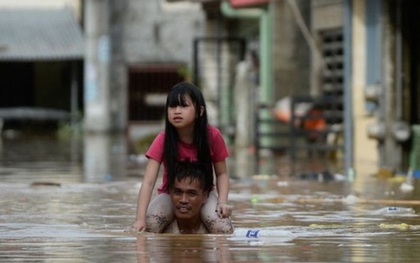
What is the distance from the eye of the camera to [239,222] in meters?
12.4

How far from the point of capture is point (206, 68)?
43.4 metres

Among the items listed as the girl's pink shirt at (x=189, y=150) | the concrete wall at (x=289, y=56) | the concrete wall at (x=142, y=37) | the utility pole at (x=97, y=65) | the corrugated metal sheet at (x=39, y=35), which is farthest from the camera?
the corrugated metal sheet at (x=39, y=35)

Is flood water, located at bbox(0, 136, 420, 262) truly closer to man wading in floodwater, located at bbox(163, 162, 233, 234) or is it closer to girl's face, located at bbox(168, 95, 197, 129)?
man wading in floodwater, located at bbox(163, 162, 233, 234)

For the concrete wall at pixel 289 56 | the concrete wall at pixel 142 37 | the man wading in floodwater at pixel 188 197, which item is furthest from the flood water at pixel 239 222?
the concrete wall at pixel 142 37

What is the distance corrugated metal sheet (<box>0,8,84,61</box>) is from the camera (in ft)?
181

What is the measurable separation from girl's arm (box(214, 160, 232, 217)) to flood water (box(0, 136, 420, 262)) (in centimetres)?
18

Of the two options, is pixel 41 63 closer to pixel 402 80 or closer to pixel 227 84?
pixel 227 84

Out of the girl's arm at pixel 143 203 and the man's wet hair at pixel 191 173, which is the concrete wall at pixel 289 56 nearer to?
the man's wet hair at pixel 191 173

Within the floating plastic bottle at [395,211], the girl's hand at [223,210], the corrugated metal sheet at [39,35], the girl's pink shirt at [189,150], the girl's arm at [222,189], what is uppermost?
the corrugated metal sheet at [39,35]

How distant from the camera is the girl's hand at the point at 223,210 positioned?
35.4 ft

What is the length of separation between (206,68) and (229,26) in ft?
4.58

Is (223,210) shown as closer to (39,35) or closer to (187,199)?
(187,199)

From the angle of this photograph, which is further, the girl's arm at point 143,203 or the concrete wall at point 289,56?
the concrete wall at point 289,56

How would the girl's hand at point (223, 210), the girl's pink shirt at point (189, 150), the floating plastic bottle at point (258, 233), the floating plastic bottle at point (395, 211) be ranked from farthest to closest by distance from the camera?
the floating plastic bottle at point (395, 211) < the girl's pink shirt at point (189, 150) < the girl's hand at point (223, 210) < the floating plastic bottle at point (258, 233)
